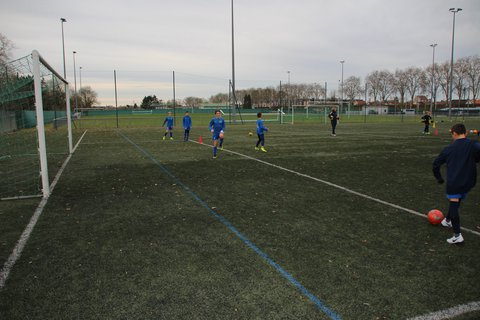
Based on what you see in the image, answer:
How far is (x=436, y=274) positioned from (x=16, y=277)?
4.91 metres

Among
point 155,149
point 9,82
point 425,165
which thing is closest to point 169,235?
point 9,82

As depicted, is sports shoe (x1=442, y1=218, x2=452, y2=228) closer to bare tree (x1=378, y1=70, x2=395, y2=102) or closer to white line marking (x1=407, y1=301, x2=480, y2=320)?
white line marking (x1=407, y1=301, x2=480, y2=320)

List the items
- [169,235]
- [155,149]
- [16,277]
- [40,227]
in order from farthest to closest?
1. [155,149]
2. [40,227]
3. [169,235]
4. [16,277]

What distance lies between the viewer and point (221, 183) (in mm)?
8898

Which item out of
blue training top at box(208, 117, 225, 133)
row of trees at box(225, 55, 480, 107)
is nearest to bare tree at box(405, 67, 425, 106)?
row of trees at box(225, 55, 480, 107)

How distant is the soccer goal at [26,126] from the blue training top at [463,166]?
7867 mm

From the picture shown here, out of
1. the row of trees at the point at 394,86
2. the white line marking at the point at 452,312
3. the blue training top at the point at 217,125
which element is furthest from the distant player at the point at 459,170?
the row of trees at the point at 394,86

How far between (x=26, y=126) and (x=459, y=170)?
15692mm

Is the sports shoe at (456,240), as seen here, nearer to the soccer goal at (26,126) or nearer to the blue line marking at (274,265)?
the blue line marking at (274,265)

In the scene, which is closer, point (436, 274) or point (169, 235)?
point (436, 274)

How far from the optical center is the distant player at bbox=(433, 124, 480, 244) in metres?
4.86

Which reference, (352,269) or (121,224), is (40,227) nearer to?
(121,224)

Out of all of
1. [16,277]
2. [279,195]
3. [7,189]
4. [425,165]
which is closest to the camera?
[16,277]

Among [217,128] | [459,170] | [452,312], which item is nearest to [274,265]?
[452,312]
